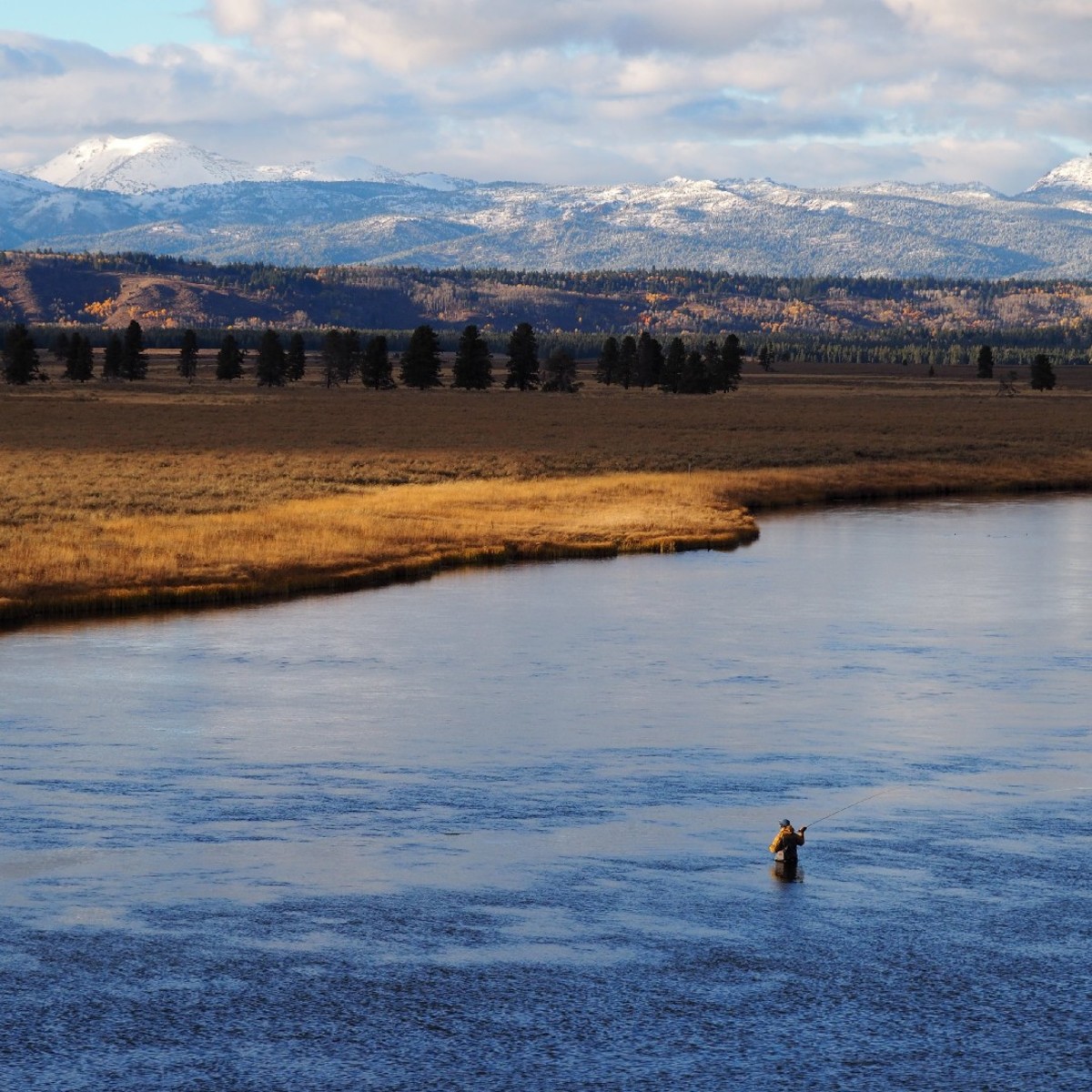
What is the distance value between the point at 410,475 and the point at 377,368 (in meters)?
86.0

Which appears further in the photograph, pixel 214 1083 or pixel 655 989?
pixel 655 989

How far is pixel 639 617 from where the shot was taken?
128ft

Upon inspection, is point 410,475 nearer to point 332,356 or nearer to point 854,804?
point 854,804

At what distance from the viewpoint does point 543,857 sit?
20.7 meters

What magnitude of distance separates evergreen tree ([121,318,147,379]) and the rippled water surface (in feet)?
443

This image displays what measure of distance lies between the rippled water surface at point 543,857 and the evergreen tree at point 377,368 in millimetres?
121308

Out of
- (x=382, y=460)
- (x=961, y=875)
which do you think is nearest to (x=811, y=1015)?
(x=961, y=875)

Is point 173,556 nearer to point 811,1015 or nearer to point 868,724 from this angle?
point 868,724

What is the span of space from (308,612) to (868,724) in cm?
1617

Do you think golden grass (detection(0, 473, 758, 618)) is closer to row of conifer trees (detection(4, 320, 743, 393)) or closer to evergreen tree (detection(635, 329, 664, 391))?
row of conifer trees (detection(4, 320, 743, 393))

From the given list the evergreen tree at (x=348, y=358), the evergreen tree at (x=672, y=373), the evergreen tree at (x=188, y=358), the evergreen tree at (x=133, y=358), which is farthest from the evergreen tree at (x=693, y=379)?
the evergreen tree at (x=133, y=358)

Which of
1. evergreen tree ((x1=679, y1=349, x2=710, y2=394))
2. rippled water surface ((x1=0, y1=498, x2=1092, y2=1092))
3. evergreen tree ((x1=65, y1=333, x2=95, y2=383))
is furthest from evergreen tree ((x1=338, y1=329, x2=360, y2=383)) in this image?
rippled water surface ((x1=0, y1=498, x2=1092, y2=1092))

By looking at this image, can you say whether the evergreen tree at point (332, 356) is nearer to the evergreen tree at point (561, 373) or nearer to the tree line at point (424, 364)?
the tree line at point (424, 364)

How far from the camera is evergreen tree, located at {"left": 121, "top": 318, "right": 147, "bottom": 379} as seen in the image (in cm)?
16750
